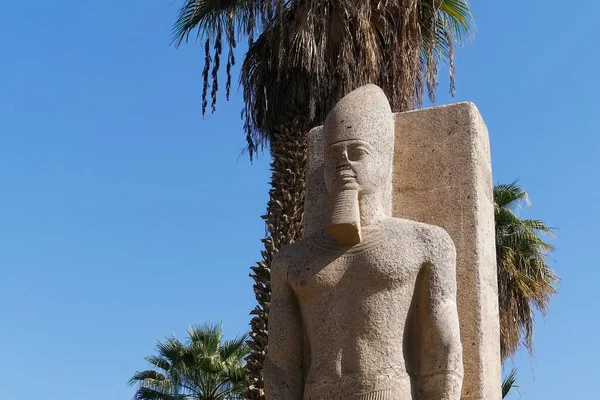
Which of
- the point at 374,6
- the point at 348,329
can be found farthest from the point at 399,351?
the point at 374,6

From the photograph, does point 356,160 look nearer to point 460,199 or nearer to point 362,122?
point 362,122

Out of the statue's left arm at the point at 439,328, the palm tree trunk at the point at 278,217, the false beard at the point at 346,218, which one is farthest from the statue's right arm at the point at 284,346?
the palm tree trunk at the point at 278,217

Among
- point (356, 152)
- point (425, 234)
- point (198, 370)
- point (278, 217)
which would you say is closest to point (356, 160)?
point (356, 152)

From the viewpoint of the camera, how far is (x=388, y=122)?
4559 millimetres

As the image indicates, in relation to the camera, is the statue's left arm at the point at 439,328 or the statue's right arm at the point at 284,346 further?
the statue's right arm at the point at 284,346

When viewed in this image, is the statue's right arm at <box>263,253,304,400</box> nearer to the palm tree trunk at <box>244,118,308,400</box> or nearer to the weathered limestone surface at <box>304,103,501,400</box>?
the weathered limestone surface at <box>304,103,501,400</box>

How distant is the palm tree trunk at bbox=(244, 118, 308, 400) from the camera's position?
926cm

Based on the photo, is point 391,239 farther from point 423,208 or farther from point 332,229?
point 423,208

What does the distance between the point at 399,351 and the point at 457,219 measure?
98 cm

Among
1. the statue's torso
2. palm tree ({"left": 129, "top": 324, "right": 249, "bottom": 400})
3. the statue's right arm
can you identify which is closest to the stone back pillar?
the statue's torso

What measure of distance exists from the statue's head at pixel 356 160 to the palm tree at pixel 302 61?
506 cm

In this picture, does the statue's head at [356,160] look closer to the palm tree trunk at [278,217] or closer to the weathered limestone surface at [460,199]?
the weathered limestone surface at [460,199]

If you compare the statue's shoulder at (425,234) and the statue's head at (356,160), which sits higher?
the statue's head at (356,160)

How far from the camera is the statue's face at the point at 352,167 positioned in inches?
170
